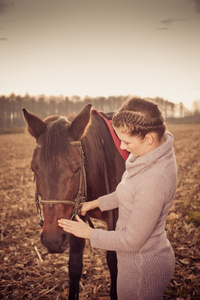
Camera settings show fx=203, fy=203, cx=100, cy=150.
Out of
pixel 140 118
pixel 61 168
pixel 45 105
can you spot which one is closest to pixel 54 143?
pixel 61 168

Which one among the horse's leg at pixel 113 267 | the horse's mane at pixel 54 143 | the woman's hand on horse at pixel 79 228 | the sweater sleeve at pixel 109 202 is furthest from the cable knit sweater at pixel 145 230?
the horse's leg at pixel 113 267

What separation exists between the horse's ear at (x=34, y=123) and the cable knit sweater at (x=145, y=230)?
1.18m

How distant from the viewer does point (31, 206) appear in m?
7.30

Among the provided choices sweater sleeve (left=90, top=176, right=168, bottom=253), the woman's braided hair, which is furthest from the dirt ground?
the woman's braided hair

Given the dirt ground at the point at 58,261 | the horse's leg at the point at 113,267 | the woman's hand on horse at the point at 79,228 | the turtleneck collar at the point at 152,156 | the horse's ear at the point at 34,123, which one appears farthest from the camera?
the dirt ground at the point at 58,261

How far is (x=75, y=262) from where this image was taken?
305 centimetres

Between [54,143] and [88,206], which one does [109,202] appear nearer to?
[88,206]

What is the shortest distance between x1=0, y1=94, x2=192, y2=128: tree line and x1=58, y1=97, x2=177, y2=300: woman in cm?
5663

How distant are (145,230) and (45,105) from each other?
87078 mm

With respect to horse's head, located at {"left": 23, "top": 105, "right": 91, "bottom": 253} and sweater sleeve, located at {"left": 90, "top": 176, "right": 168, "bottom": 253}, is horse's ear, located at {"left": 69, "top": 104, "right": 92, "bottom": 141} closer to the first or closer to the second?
horse's head, located at {"left": 23, "top": 105, "right": 91, "bottom": 253}

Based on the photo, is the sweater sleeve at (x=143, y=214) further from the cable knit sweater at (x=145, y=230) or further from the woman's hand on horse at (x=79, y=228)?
the woman's hand on horse at (x=79, y=228)

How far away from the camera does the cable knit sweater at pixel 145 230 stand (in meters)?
1.51

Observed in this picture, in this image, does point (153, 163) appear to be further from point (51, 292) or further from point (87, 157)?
point (51, 292)

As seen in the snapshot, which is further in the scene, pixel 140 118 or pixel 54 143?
pixel 54 143
